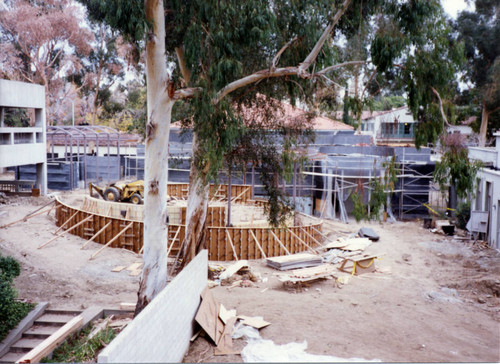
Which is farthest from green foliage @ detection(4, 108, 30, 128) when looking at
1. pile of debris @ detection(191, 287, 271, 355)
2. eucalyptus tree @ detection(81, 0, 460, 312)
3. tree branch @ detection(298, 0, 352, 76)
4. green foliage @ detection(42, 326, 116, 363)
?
pile of debris @ detection(191, 287, 271, 355)

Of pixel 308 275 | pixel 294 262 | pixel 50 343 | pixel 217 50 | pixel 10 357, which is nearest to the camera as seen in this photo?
pixel 50 343

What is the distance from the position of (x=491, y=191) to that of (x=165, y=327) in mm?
20307

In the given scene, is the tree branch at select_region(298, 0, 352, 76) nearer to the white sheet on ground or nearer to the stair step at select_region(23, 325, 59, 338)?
the white sheet on ground

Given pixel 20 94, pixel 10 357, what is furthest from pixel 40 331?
pixel 20 94

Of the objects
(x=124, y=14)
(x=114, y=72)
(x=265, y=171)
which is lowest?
(x=265, y=171)

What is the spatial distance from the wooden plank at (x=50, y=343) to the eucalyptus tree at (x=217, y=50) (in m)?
1.53

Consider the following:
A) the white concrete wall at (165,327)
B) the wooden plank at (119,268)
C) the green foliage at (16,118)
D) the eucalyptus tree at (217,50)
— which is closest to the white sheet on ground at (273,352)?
the white concrete wall at (165,327)

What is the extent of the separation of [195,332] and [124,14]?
731 centimetres

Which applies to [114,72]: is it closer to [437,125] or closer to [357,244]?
[357,244]

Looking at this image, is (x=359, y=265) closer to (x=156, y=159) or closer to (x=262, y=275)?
(x=262, y=275)

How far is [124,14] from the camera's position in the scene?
1033 centimetres

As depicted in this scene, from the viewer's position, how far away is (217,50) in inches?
441

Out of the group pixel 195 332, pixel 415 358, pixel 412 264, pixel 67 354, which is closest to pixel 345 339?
pixel 415 358

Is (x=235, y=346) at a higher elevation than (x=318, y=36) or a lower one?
lower
